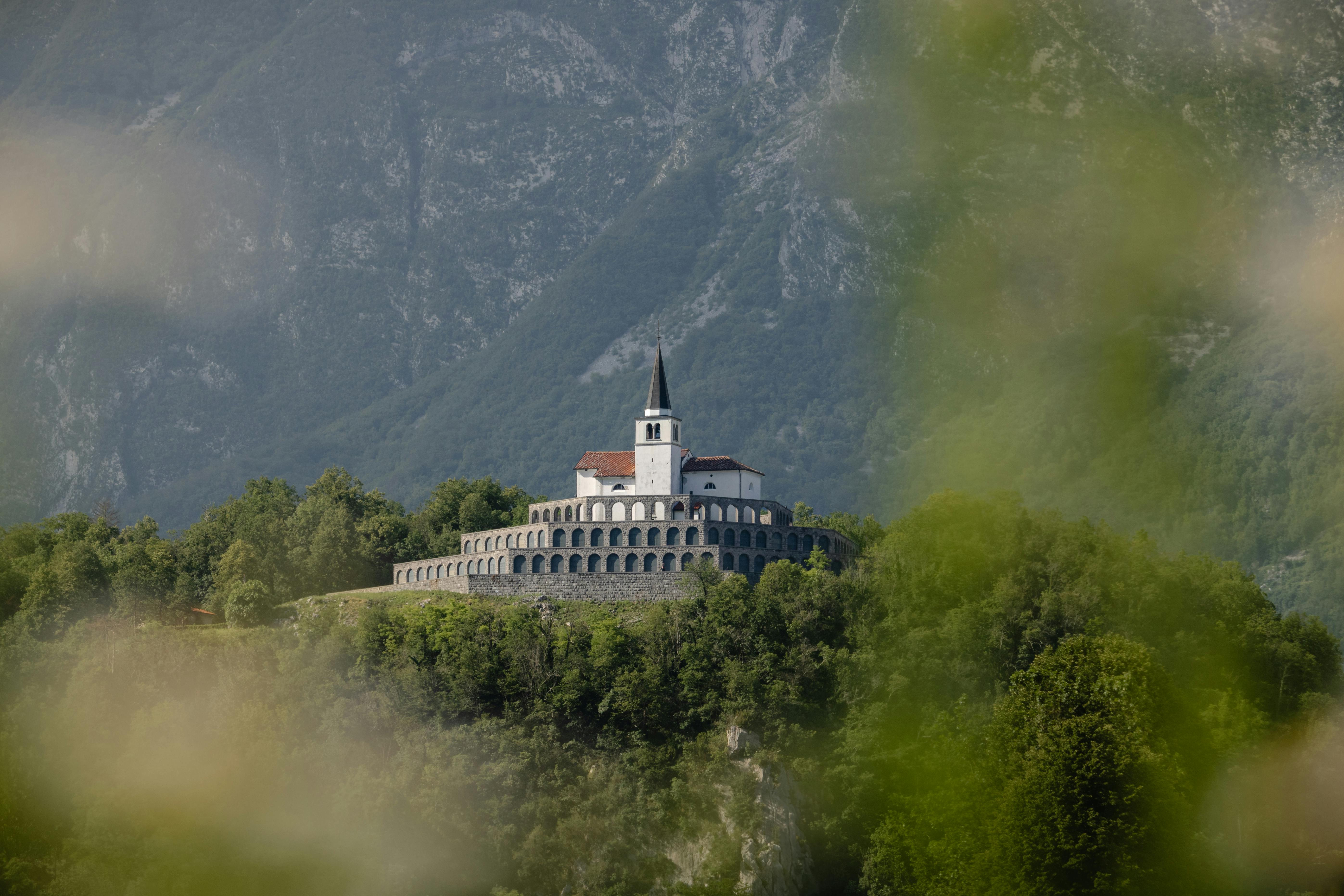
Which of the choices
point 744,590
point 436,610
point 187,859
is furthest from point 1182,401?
point 187,859

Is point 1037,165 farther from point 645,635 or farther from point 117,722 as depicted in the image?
point 117,722

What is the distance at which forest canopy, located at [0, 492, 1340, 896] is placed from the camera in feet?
263

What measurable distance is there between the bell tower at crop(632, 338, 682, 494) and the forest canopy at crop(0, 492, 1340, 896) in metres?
9.83

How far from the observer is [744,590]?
295 ft

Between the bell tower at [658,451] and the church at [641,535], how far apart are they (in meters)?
0.07

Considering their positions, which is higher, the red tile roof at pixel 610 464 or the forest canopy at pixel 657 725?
the red tile roof at pixel 610 464

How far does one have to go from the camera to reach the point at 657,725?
86.1 meters

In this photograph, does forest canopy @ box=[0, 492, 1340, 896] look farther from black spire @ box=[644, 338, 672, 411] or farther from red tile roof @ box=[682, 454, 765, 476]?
black spire @ box=[644, 338, 672, 411]

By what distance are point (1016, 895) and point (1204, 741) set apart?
14.3 metres

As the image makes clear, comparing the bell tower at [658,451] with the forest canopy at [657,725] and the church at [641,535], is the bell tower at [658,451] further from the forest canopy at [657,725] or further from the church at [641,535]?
the forest canopy at [657,725]

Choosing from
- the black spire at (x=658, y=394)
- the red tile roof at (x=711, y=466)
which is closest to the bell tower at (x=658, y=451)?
the black spire at (x=658, y=394)

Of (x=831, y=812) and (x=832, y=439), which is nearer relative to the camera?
(x=831, y=812)

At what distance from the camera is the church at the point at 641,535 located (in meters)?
95.6

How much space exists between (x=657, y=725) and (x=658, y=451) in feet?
66.9
